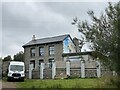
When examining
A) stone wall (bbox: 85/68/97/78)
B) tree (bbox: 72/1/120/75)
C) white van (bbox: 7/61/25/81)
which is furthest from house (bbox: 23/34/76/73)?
tree (bbox: 72/1/120/75)

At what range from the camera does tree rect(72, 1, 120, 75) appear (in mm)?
11461

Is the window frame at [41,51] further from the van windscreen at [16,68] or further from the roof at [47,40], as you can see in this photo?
the van windscreen at [16,68]

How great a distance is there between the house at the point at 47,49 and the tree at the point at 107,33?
37.3m

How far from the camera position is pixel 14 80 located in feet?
116

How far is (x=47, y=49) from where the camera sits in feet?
179

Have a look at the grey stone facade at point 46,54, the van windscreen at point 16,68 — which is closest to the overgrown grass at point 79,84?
the van windscreen at point 16,68

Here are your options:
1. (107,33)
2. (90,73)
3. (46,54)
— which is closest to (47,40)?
(46,54)

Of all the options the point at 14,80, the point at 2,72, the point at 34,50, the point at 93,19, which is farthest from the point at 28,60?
the point at 93,19

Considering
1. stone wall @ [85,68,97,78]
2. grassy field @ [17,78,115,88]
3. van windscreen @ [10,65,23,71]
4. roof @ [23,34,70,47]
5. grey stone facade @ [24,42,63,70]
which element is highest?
roof @ [23,34,70,47]

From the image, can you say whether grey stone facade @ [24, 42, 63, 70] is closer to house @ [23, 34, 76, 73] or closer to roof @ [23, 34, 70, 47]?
house @ [23, 34, 76, 73]

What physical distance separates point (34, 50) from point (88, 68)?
74.1ft

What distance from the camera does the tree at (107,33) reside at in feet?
37.6

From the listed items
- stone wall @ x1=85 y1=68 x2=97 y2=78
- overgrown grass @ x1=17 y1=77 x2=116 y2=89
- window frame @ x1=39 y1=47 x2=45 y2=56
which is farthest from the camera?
window frame @ x1=39 y1=47 x2=45 y2=56

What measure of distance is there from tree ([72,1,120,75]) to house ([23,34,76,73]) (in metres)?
37.3
